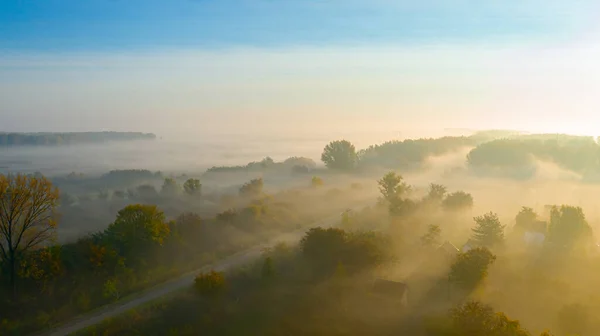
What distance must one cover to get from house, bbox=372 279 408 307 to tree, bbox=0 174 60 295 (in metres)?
29.2

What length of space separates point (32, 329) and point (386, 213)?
56054 mm

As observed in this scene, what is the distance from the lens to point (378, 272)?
43094 mm

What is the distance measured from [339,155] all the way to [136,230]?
323 feet

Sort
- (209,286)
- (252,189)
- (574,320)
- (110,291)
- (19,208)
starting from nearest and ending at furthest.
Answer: (19,208), (209,286), (574,320), (110,291), (252,189)

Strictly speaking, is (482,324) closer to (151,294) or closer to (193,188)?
(151,294)

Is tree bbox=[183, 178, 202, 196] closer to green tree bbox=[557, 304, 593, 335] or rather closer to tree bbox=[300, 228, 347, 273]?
tree bbox=[300, 228, 347, 273]

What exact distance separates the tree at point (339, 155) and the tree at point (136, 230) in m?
95.7

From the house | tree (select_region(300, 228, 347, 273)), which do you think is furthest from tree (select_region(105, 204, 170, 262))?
the house

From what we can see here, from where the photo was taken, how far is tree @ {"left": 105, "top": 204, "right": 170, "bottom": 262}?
45.0 meters

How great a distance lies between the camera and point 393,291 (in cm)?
3712

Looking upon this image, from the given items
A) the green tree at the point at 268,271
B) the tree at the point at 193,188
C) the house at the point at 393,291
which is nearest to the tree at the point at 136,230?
the green tree at the point at 268,271

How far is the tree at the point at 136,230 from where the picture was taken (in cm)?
4500

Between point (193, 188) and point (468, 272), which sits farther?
point (193, 188)

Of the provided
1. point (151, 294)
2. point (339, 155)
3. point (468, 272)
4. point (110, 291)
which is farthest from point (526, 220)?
point (339, 155)
